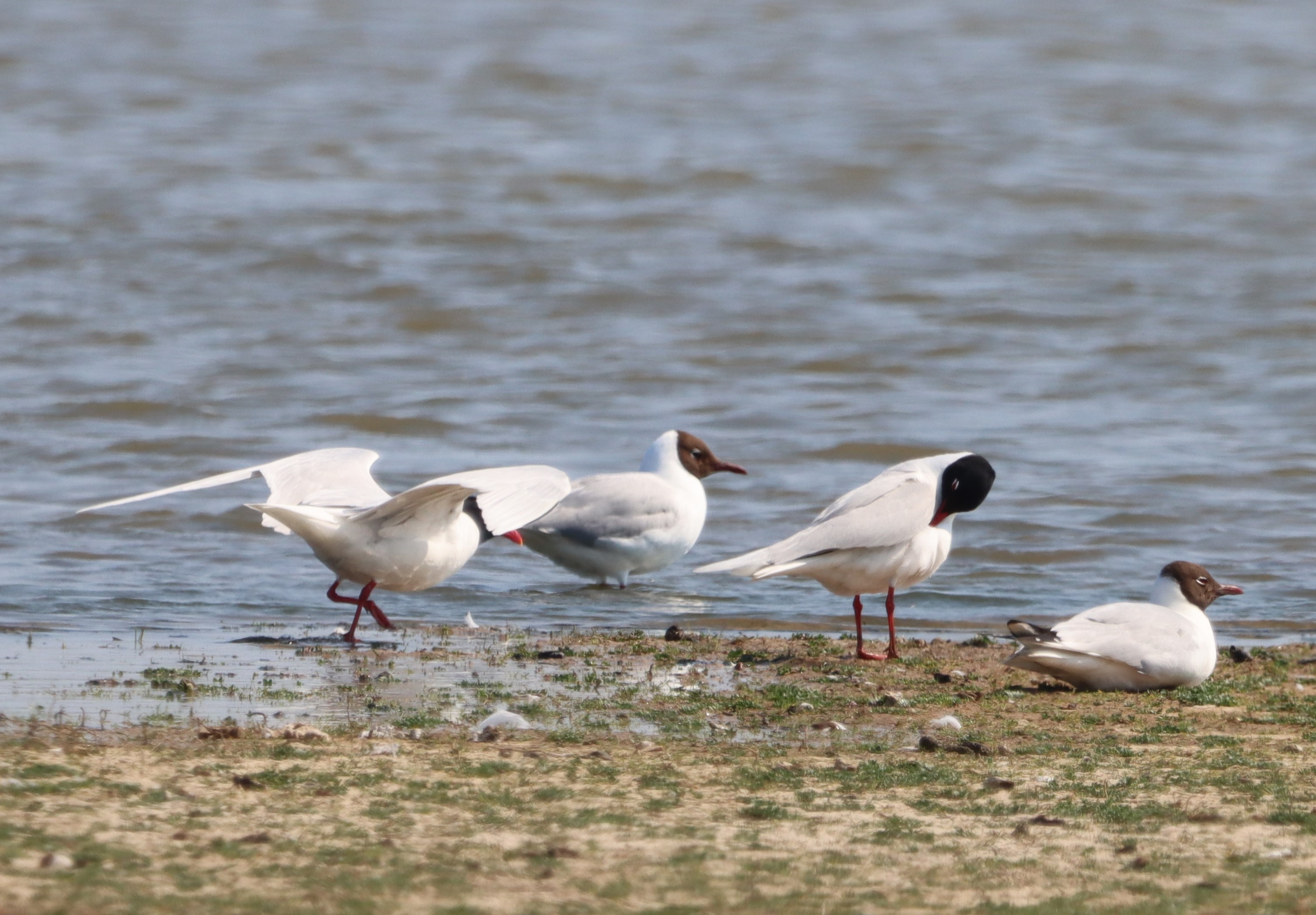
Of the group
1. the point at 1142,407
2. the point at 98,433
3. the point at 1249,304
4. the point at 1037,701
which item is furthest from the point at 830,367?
the point at 1037,701

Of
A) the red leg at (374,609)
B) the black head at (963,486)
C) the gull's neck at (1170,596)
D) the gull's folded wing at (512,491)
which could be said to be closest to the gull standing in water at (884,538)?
the black head at (963,486)

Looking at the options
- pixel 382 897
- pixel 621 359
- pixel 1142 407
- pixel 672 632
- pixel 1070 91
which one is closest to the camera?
pixel 382 897

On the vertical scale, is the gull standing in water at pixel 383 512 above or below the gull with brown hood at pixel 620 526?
above

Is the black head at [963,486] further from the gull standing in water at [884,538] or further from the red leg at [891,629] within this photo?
the red leg at [891,629]

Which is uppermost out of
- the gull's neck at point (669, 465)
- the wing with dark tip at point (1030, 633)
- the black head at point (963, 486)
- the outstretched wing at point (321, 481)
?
the outstretched wing at point (321, 481)

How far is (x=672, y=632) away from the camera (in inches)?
307

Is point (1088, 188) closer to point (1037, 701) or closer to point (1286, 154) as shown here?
point (1286, 154)

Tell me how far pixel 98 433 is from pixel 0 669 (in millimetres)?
6876

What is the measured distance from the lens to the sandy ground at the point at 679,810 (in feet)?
11.7

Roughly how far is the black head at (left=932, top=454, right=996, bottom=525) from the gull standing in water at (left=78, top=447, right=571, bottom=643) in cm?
180

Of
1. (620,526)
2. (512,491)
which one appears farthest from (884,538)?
(620,526)

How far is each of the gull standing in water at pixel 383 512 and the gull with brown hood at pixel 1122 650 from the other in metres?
1.98

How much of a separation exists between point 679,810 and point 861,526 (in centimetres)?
318

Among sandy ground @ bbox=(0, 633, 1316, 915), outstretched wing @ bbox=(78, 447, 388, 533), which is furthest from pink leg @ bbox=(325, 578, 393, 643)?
sandy ground @ bbox=(0, 633, 1316, 915)
